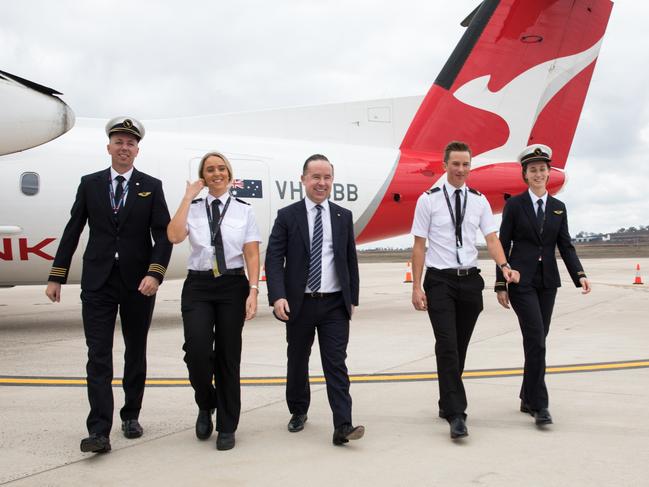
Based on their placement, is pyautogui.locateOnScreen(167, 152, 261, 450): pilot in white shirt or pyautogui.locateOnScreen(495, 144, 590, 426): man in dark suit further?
pyautogui.locateOnScreen(495, 144, 590, 426): man in dark suit

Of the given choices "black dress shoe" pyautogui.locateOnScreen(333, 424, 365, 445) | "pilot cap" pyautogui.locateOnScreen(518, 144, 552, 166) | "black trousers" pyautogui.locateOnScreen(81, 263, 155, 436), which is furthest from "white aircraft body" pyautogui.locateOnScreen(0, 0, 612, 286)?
"black dress shoe" pyautogui.locateOnScreen(333, 424, 365, 445)

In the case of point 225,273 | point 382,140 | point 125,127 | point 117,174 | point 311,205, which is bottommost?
point 225,273

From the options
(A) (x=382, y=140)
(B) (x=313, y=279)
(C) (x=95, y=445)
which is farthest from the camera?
(A) (x=382, y=140)

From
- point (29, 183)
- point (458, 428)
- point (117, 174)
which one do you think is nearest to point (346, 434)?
point (458, 428)

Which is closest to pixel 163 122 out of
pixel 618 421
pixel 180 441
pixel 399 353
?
pixel 399 353

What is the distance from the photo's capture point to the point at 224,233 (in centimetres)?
421

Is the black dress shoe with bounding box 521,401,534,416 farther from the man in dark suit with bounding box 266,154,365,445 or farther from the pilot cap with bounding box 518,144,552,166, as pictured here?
the pilot cap with bounding box 518,144,552,166

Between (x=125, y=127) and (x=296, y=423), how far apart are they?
237cm

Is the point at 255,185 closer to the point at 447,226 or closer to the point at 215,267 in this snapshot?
the point at 447,226

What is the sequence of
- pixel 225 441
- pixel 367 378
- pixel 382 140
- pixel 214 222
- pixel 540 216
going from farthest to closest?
pixel 382 140 → pixel 367 378 → pixel 540 216 → pixel 214 222 → pixel 225 441

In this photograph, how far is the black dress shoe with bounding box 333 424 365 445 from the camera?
4.00 m

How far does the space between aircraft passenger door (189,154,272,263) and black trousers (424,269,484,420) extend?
6325mm

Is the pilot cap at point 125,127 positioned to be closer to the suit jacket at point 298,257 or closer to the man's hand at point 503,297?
the suit jacket at point 298,257

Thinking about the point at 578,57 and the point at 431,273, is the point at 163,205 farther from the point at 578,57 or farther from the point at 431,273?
the point at 578,57
